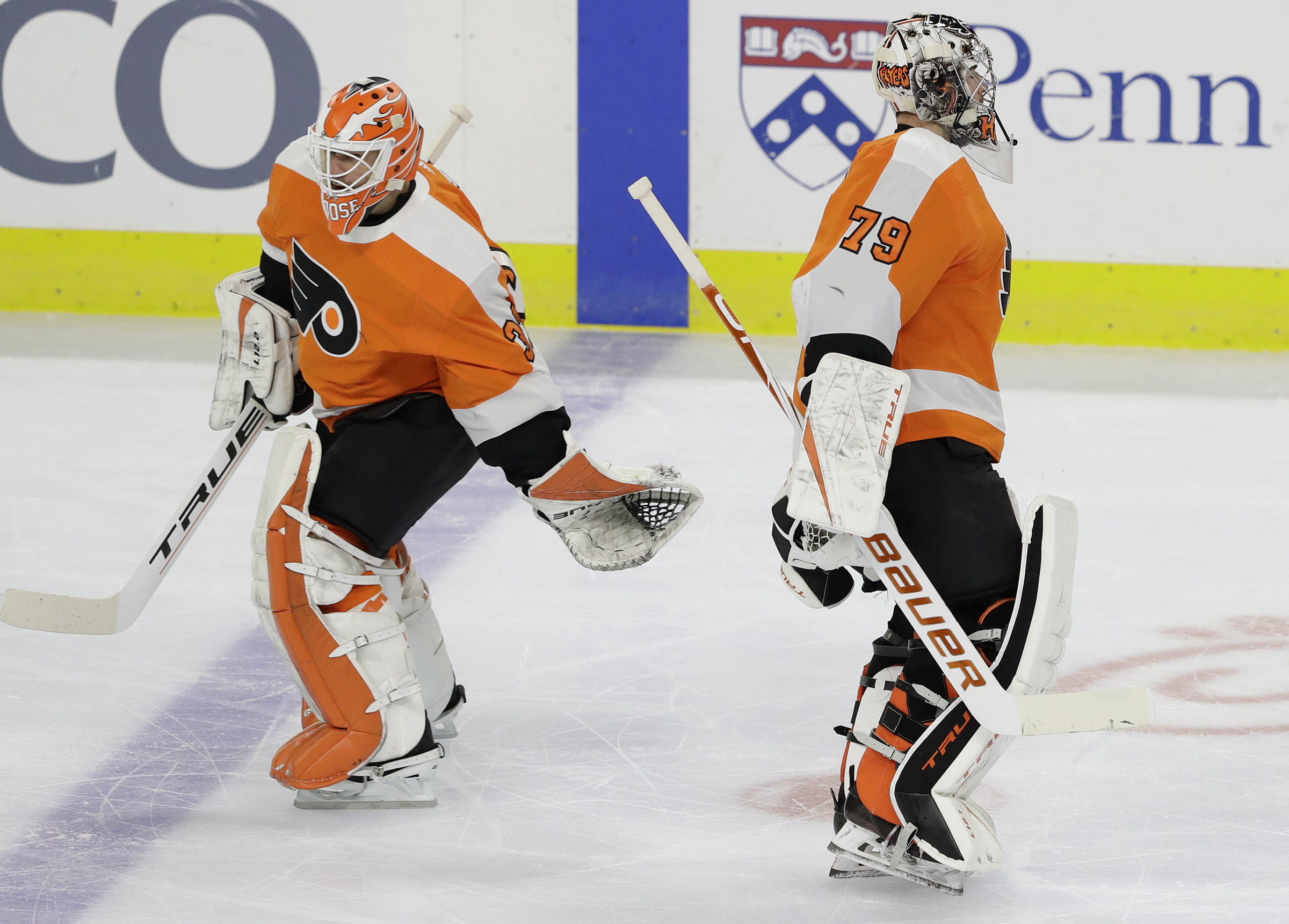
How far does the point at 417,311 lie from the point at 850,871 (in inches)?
41.2

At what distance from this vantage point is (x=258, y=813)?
235 cm

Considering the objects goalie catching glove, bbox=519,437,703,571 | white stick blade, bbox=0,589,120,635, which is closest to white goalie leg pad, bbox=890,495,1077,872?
goalie catching glove, bbox=519,437,703,571

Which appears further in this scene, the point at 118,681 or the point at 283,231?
the point at 118,681

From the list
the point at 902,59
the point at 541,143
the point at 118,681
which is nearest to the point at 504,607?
the point at 118,681

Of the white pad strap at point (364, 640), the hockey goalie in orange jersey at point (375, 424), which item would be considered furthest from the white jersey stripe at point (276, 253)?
the white pad strap at point (364, 640)

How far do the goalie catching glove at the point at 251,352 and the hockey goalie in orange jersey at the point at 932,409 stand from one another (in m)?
0.91

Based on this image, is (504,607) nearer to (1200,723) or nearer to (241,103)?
(1200,723)

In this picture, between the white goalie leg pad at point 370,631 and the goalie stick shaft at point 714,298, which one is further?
the white goalie leg pad at point 370,631

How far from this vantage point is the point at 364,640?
229 centimetres

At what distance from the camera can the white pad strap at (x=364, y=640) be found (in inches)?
89.8

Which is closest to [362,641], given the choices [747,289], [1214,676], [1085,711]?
[1085,711]

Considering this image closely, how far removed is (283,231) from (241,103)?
4.81m

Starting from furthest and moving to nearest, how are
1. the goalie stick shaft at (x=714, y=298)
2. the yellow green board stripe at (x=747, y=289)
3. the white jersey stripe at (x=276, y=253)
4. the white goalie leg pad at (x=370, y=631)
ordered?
the yellow green board stripe at (x=747, y=289) → the white jersey stripe at (x=276, y=253) → the white goalie leg pad at (x=370, y=631) → the goalie stick shaft at (x=714, y=298)

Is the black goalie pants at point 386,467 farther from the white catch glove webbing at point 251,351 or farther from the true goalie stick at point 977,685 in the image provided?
the true goalie stick at point 977,685
